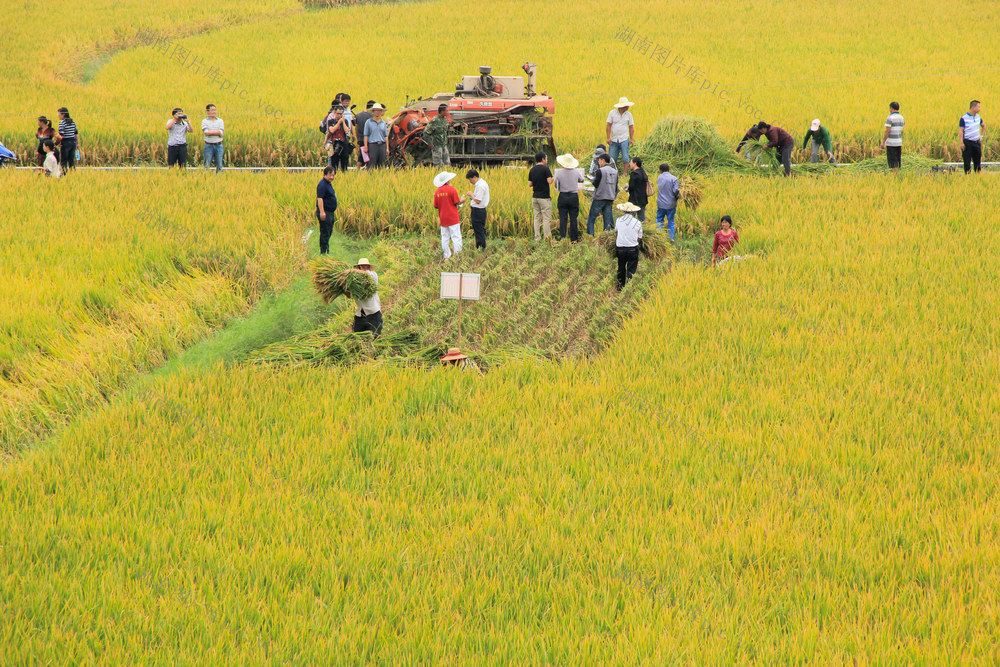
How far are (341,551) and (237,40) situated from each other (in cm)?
3464

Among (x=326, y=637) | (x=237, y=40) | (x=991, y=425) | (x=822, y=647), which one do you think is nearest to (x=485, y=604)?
(x=326, y=637)

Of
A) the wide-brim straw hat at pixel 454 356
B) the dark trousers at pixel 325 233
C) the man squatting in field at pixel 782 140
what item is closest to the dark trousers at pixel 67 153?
the dark trousers at pixel 325 233

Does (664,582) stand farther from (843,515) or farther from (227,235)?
(227,235)

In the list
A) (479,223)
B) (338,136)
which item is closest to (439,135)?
(338,136)

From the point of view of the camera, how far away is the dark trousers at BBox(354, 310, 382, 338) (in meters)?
9.82

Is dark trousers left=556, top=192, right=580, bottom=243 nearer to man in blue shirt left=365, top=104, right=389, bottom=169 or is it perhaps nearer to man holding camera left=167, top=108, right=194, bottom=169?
man in blue shirt left=365, top=104, right=389, bottom=169

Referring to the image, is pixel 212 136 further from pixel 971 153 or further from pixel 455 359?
pixel 971 153

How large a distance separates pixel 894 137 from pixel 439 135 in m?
8.96

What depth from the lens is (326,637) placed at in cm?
468

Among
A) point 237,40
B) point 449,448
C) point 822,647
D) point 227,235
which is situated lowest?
point 822,647

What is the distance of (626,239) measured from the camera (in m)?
11.9

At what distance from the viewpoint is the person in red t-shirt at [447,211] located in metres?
12.9

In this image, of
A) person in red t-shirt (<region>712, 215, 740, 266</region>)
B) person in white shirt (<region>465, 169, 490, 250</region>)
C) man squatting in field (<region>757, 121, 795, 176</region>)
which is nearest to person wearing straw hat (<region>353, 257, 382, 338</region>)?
person in white shirt (<region>465, 169, 490, 250</region>)

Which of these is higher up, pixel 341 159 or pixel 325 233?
pixel 341 159
